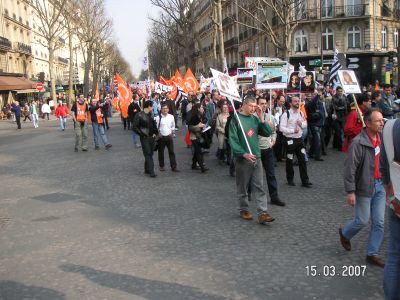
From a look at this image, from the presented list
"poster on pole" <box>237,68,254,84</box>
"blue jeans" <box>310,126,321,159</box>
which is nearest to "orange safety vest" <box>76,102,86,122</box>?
"poster on pole" <box>237,68,254,84</box>

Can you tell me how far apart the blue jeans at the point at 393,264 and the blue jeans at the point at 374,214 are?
1.28 m

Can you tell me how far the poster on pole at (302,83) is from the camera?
45.5 feet

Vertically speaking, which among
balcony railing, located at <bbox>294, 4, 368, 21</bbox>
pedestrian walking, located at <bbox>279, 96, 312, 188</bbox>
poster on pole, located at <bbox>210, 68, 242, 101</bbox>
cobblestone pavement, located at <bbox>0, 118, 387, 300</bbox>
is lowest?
cobblestone pavement, located at <bbox>0, 118, 387, 300</bbox>

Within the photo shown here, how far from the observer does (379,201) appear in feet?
16.0

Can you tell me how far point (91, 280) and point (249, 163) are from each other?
2.86 metres

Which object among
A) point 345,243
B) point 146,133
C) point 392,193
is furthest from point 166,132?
point 392,193

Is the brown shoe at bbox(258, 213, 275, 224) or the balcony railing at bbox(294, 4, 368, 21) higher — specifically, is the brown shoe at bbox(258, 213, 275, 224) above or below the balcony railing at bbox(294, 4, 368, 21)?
below

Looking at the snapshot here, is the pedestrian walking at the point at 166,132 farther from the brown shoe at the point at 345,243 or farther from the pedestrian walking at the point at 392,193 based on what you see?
the pedestrian walking at the point at 392,193

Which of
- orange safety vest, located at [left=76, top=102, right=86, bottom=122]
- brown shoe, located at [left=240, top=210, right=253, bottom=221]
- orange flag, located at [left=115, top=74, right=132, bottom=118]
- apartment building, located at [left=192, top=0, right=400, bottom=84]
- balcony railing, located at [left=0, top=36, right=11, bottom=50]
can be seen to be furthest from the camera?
balcony railing, located at [left=0, top=36, right=11, bottom=50]

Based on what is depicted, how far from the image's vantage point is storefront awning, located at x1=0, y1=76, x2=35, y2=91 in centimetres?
4096

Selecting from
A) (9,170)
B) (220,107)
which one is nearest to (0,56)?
(9,170)

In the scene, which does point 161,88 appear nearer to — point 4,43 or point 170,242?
point 170,242

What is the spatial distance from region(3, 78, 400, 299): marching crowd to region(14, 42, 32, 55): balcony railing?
42409mm

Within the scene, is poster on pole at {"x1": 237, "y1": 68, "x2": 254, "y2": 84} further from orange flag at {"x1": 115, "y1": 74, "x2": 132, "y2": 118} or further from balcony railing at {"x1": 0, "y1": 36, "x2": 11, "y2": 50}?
balcony railing at {"x1": 0, "y1": 36, "x2": 11, "y2": 50}
